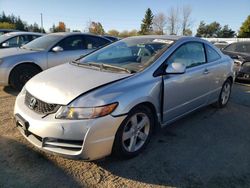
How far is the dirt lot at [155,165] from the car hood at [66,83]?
78 centimetres

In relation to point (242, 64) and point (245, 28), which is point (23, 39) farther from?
point (245, 28)

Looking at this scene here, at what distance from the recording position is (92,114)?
253 cm

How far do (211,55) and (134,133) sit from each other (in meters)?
2.44

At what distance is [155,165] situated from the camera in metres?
2.96

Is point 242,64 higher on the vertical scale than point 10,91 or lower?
higher

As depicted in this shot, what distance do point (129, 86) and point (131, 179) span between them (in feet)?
3.36

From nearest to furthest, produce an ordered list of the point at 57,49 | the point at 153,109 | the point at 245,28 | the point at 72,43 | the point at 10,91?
the point at 153,109
the point at 10,91
the point at 57,49
the point at 72,43
the point at 245,28

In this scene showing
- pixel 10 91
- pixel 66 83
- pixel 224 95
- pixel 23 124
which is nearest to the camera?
pixel 23 124

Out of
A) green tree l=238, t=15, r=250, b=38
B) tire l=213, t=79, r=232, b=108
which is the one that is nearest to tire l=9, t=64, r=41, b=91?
tire l=213, t=79, r=232, b=108

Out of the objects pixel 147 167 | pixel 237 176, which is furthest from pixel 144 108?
pixel 237 176

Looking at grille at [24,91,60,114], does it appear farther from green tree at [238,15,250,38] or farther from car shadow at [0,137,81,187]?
green tree at [238,15,250,38]

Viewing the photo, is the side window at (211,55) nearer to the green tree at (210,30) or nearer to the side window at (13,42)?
the side window at (13,42)

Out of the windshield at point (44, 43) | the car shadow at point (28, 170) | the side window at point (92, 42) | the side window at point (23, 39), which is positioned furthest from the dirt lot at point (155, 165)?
the side window at point (23, 39)

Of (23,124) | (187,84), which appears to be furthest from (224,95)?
(23,124)
